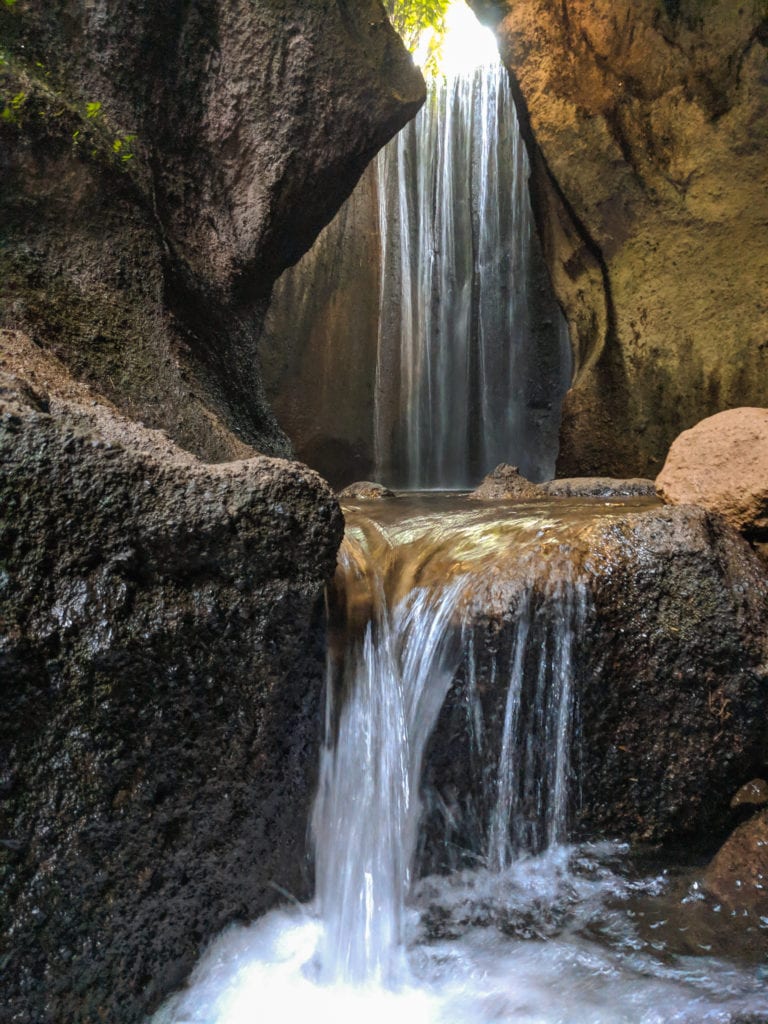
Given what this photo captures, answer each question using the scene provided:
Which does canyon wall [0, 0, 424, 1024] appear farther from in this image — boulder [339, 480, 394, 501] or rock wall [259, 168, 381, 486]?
rock wall [259, 168, 381, 486]

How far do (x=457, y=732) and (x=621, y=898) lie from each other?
0.78 m

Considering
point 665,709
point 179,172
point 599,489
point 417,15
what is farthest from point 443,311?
point 665,709

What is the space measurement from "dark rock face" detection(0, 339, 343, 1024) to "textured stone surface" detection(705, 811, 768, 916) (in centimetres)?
152

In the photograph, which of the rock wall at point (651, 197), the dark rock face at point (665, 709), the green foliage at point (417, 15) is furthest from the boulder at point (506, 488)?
the green foliage at point (417, 15)

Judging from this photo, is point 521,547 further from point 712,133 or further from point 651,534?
point 712,133

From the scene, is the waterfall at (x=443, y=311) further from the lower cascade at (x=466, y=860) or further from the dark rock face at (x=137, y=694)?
the dark rock face at (x=137, y=694)

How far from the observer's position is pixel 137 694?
6.44 ft

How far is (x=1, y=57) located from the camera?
3.50 m

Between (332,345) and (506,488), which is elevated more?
(332,345)

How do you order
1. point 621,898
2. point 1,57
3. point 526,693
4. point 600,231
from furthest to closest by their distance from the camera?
point 600,231 → point 1,57 → point 526,693 → point 621,898

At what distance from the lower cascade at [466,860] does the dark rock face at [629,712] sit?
0.04ft

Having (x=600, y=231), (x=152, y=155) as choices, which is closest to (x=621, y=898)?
(x=152, y=155)

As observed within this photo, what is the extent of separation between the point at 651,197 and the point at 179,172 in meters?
4.35

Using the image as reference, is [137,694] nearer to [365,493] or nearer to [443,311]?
[365,493]
